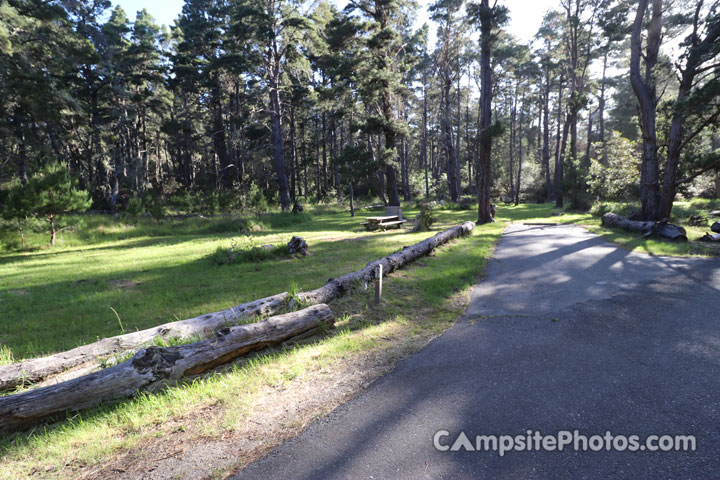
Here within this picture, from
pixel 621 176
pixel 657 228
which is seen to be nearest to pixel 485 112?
pixel 657 228

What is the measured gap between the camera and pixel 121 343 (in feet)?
12.2

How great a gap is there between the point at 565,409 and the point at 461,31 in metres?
35.3

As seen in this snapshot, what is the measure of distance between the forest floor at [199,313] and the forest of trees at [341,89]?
26.2ft

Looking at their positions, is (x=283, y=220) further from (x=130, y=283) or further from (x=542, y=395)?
(x=542, y=395)

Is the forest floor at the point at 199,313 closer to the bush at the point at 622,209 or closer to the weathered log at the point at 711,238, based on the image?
the weathered log at the point at 711,238

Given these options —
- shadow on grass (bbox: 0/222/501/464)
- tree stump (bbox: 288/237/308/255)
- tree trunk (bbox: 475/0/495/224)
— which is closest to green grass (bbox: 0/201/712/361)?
tree stump (bbox: 288/237/308/255)

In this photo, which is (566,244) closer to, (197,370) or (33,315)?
(197,370)

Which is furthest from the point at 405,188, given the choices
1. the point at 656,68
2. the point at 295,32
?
the point at 656,68

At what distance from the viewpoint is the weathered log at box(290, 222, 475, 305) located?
513 centimetres

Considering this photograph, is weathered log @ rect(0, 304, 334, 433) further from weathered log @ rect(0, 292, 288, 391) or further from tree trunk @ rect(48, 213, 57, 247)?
tree trunk @ rect(48, 213, 57, 247)

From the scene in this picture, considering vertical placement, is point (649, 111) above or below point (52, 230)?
above

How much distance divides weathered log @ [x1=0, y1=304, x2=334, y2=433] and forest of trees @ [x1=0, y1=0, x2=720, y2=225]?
13.5m

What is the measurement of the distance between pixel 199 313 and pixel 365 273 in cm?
299

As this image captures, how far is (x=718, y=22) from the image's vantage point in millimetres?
10750
